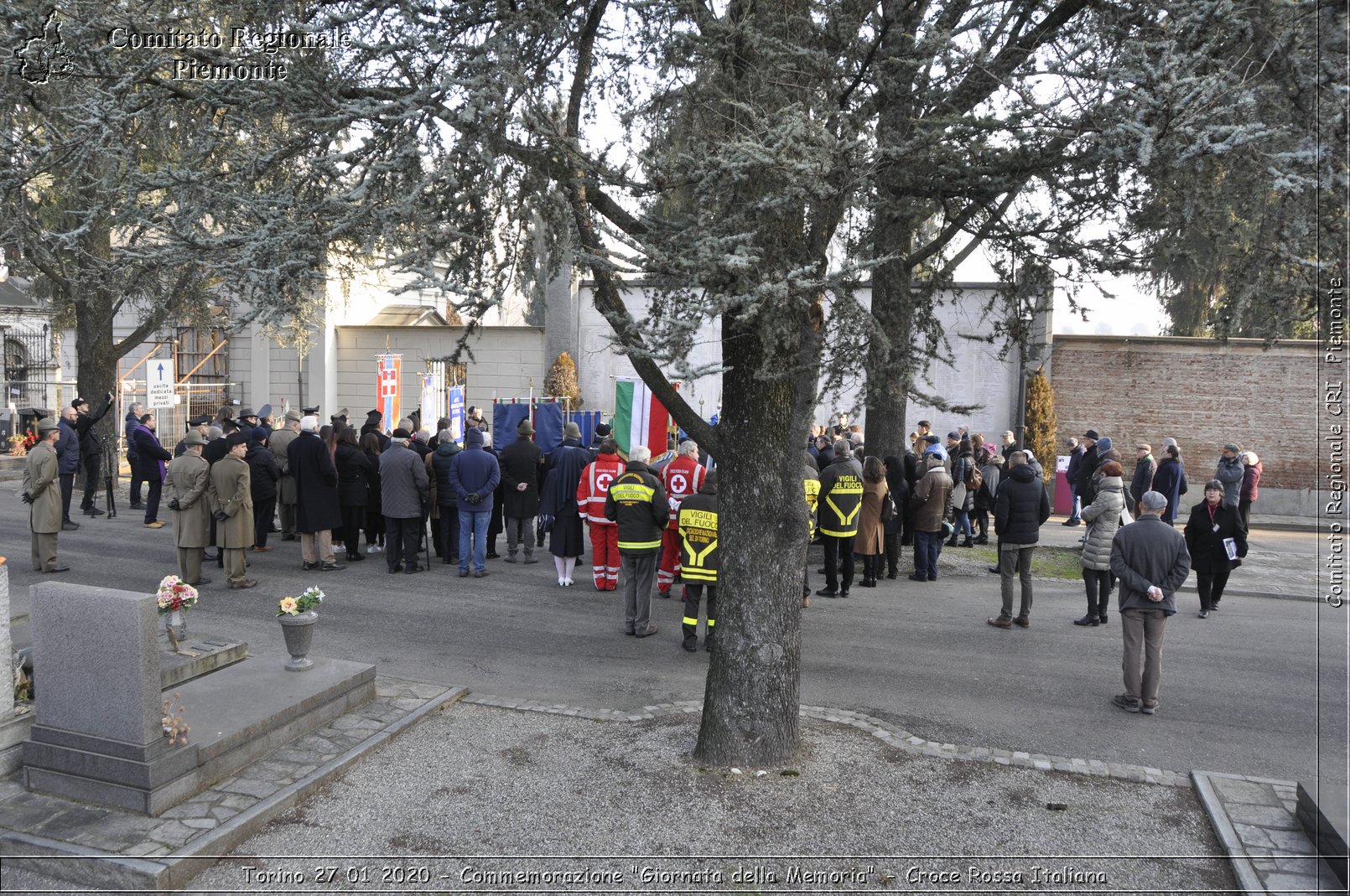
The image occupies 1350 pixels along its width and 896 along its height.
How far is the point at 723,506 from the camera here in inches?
256

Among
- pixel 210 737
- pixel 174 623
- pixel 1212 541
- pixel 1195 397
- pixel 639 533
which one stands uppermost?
pixel 1195 397

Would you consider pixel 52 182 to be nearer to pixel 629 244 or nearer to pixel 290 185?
pixel 290 185

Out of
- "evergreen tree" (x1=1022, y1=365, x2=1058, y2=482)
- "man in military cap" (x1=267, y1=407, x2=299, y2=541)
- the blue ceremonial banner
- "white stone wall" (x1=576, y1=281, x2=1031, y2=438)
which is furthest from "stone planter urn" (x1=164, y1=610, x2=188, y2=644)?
"evergreen tree" (x1=1022, y1=365, x2=1058, y2=482)

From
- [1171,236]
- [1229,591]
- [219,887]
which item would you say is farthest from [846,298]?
[1229,591]

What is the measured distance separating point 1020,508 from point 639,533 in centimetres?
415

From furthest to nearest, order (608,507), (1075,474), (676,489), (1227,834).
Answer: (1075,474) → (676,489) → (608,507) → (1227,834)

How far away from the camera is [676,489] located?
1146 cm

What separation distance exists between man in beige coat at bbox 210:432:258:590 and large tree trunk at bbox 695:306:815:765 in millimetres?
7290

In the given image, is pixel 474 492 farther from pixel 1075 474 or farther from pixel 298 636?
pixel 1075 474

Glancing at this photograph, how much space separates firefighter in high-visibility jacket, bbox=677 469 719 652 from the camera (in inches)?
368

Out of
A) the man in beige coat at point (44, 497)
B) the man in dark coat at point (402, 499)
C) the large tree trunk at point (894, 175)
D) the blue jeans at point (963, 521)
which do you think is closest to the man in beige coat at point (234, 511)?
the man in dark coat at point (402, 499)

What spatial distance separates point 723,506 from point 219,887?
12.0 feet

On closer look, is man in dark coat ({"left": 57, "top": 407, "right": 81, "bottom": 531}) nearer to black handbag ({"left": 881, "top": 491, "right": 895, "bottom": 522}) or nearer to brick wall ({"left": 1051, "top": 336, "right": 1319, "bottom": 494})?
black handbag ({"left": 881, "top": 491, "right": 895, "bottom": 522})

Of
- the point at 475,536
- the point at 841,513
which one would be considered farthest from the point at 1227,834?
the point at 475,536
